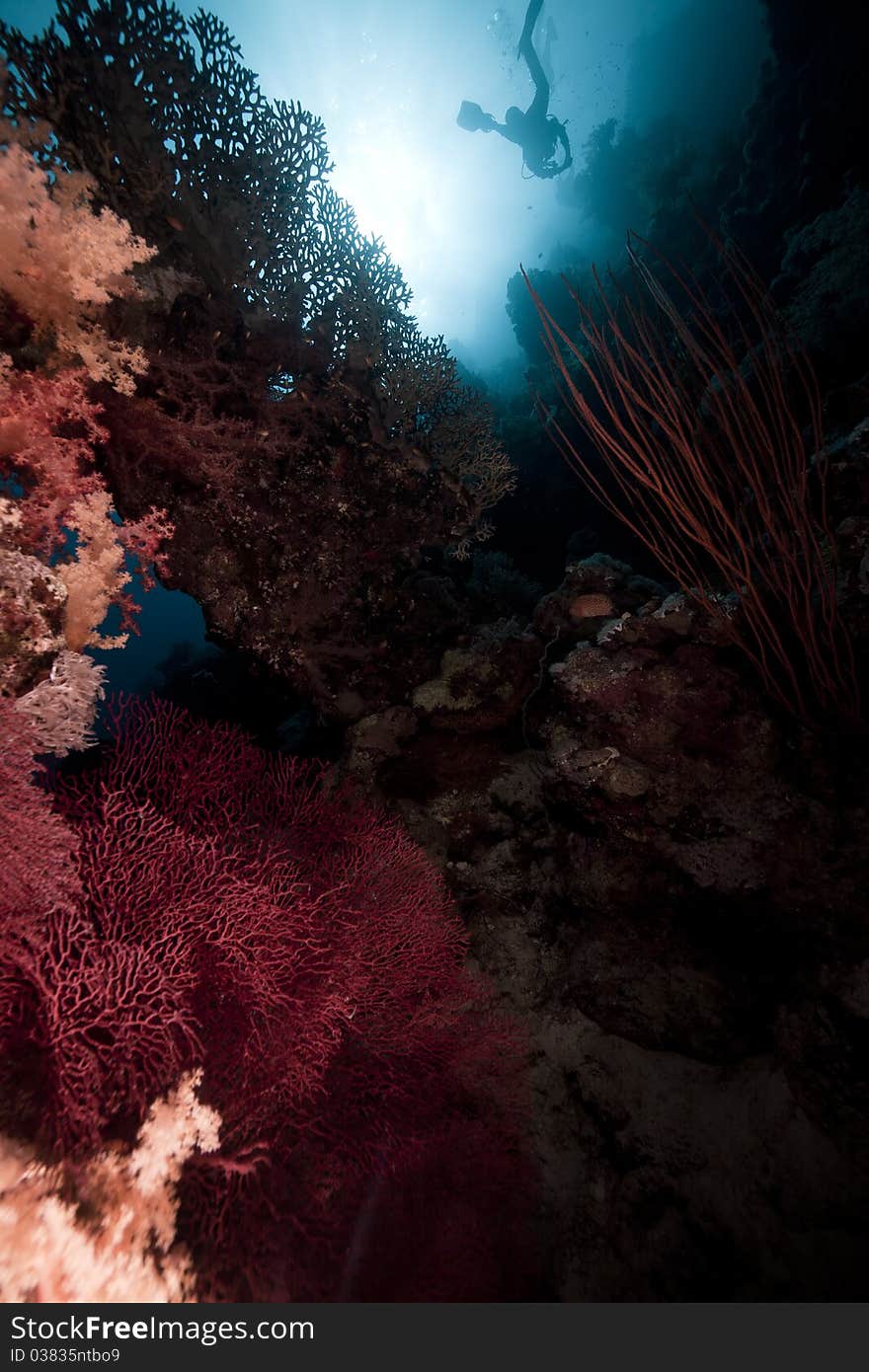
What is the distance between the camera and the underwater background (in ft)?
8.07

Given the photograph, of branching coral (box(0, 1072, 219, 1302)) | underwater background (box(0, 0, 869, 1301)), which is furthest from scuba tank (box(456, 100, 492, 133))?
branching coral (box(0, 1072, 219, 1302))

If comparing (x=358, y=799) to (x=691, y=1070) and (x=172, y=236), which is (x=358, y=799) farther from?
(x=172, y=236)

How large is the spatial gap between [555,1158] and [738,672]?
3671 mm

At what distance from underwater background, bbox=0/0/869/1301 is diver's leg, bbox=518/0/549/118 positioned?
15.0 meters

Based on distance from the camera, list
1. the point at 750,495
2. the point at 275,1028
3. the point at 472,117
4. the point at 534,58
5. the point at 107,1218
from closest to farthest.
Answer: the point at 107,1218
the point at 275,1028
the point at 750,495
the point at 534,58
the point at 472,117

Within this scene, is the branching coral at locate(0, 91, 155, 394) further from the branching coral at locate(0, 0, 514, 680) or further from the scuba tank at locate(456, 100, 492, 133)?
the scuba tank at locate(456, 100, 492, 133)

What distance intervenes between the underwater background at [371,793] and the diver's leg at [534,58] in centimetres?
1497

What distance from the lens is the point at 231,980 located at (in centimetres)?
273

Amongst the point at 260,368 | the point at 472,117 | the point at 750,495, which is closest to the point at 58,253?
the point at 260,368

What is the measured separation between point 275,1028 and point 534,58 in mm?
22078

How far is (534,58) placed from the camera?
13.7 metres

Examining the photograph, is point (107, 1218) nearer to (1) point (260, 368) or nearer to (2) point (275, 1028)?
(2) point (275, 1028)

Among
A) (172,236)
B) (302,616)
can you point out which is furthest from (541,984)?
(172,236)

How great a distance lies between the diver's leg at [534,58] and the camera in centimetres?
1334
